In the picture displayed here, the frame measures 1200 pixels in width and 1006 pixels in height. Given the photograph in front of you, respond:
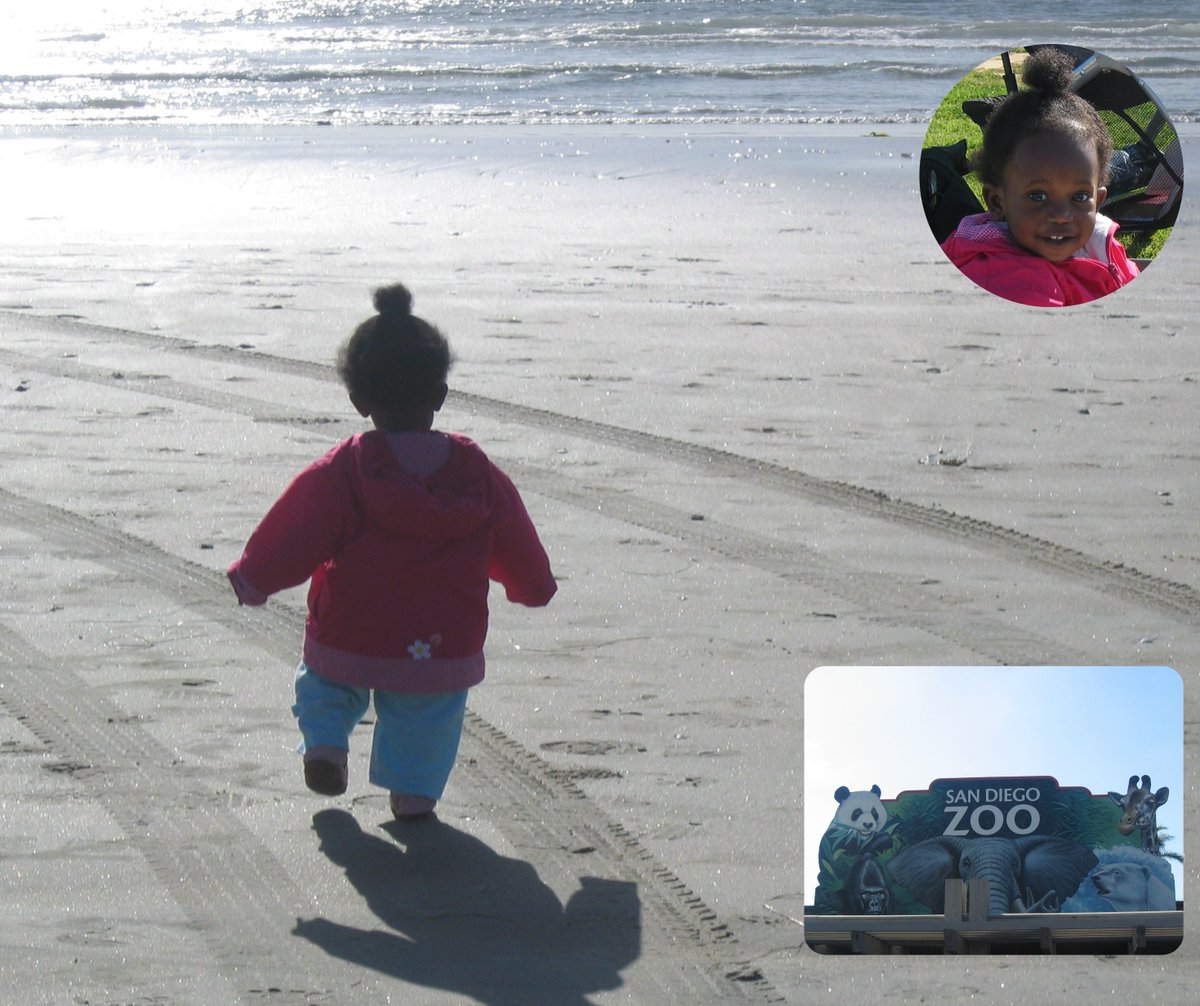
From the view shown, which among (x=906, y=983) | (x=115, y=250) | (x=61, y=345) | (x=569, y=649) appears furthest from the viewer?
(x=115, y=250)

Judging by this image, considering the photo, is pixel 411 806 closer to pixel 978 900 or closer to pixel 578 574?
pixel 978 900

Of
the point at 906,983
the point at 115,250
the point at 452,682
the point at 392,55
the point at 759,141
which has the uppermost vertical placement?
the point at 392,55

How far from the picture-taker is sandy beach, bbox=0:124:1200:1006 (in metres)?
2.78

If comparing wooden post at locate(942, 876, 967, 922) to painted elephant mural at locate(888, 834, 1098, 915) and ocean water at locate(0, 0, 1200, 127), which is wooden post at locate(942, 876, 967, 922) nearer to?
painted elephant mural at locate(888, 834, 1098, 915)

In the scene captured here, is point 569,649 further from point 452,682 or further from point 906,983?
point 906,983

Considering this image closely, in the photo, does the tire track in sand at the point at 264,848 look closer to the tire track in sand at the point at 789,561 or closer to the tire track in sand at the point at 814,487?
the tire track in sand at the point at 789,561

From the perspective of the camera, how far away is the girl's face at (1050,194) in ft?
9.88

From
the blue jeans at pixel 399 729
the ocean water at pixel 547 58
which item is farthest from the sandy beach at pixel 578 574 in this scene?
the ocean water at pixel 547 58

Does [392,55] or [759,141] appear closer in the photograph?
[759,141]

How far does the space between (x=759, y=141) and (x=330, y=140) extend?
4.25 m

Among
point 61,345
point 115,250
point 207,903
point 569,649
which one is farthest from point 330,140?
point 207,903

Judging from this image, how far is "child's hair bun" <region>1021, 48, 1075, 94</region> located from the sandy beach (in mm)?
1476

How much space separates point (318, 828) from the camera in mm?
3139

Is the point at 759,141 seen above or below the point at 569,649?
above
